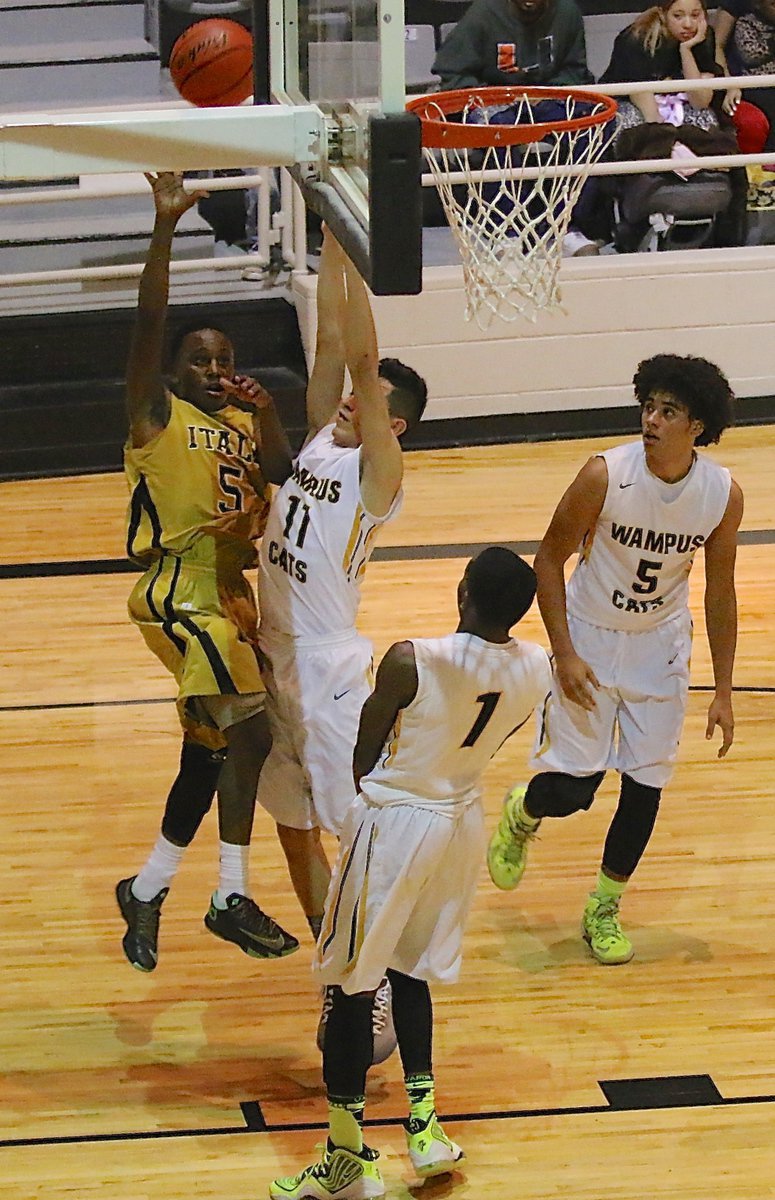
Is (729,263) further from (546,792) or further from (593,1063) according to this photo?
(593,1063)

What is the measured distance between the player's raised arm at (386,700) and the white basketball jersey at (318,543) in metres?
0.67

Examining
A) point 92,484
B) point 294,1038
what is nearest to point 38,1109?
point 294,1038

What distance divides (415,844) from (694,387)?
4.81 feet

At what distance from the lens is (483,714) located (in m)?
3.59

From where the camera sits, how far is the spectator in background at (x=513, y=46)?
30.6 ft

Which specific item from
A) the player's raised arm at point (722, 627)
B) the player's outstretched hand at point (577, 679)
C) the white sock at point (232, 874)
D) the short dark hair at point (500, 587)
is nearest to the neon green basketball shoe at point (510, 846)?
the player's outstretched hand at point (577, 679)

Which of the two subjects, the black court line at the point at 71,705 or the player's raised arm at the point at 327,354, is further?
the black court line at the point at 71,705

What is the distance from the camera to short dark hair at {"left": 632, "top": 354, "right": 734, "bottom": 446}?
4348 millimetres

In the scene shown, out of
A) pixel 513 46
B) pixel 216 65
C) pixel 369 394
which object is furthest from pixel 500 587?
pixel 513 46

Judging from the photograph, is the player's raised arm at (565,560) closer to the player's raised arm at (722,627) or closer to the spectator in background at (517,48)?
the player's raised arm at (722,627)

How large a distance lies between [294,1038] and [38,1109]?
67cm

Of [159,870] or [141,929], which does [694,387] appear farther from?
[141,929]

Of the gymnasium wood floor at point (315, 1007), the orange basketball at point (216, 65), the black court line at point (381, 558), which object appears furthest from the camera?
the black court line at point (381, 558)

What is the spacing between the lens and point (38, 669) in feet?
21.8
